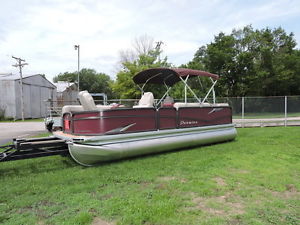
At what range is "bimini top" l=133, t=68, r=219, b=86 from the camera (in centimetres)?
678

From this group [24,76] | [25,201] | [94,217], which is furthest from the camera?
[24,76]

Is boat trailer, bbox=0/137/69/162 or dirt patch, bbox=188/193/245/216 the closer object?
dirt patch, bbox=188/193/245/216

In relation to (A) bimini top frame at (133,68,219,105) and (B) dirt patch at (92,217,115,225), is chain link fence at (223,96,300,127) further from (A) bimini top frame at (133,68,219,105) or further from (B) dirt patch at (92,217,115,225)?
(B) dirt patch at (92,217,115,225)

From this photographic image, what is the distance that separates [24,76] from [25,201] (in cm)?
2555

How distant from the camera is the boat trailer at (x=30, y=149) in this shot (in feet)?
13.3

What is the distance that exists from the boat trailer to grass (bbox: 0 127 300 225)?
0.37 metres

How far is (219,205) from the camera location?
9.65 feet

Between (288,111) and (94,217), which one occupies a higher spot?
(288,111)

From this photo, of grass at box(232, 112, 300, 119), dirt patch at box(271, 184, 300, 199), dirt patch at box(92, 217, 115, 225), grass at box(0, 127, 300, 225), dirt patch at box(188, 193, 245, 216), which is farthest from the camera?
grass at box(232, 112, 300, 119)

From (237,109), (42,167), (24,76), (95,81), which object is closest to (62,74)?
(95,81)

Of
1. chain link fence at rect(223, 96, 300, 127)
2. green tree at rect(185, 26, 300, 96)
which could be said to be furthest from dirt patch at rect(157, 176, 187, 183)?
green tree at rect(185, 26, 300, 96)

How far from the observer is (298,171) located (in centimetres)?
428

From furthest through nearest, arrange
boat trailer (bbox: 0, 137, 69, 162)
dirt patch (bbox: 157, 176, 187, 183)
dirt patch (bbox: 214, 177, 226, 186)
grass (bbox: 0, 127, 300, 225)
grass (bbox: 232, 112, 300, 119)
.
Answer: grass (bbox: 232, 112, 300, 119) < boat trailer (bbox: 0, 137, 69, 162) < dirt patch (bbox: 157, 176, 187, 183) < dirt patch (bbox: 214, 177, 226, 186) < grass (bbox: 0, 127, 300, 225)

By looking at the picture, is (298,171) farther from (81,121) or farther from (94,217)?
(81,121)
